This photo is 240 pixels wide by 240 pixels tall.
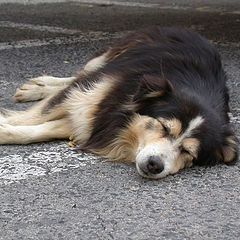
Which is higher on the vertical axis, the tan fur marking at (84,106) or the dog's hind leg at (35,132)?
the tan fur marking at (84,106)

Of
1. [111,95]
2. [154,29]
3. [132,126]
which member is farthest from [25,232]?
[154,29]

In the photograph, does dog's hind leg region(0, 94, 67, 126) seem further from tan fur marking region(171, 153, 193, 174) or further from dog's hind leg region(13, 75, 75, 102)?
tan fur marking region(171, 153, 193, 174)

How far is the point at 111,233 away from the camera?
2.38m

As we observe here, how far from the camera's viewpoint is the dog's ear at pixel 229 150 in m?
3.28

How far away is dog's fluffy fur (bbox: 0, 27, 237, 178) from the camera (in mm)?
3109

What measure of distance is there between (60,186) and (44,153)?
22.4 inches

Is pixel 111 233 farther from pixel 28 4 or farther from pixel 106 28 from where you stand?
pixel 28 4

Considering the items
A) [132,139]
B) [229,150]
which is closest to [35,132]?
[132,139]

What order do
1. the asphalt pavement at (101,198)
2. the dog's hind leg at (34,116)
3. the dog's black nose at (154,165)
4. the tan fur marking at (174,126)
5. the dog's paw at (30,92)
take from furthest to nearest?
the dog's paw at (30,92) < the dog's hind leg at (34,116) < the tan fur marking at (174,126) < the dog's black nose at (154,165) < the asphalt pavement at (101,198)

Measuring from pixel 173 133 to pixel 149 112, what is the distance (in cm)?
25

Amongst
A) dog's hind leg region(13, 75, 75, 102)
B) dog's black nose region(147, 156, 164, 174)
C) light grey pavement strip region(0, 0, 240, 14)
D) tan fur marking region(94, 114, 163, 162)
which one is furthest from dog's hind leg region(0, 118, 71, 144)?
light grey pavement strip region(0, 0, 240, 14)

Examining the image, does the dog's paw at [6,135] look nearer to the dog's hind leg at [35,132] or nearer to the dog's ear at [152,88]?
the dog's hind leg at [35,132]

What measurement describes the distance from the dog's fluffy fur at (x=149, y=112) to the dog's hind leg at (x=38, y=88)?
0.11 feet

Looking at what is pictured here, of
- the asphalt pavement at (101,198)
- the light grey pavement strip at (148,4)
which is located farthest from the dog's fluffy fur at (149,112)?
the light grey pavement strip at (148,4)
